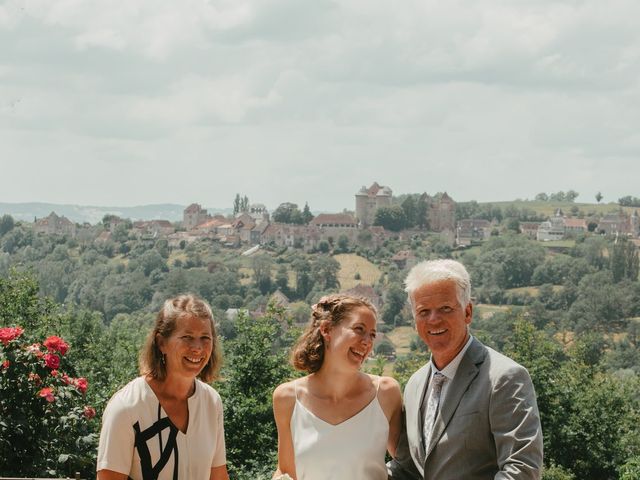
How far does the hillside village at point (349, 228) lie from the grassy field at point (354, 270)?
736 cm

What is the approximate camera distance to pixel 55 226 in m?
113

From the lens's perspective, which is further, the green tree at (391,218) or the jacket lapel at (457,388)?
the green tree at (391,218)

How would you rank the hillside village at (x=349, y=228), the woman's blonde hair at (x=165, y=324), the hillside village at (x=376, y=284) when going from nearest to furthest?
1. the woman's blonde hair at (x=165, y=324)
2. the hillside village at (x=376, y=284)
3. the hillside village at (x=349, y=228)

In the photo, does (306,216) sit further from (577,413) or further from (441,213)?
(577,413)

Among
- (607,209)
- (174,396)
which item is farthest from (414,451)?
(607,209)

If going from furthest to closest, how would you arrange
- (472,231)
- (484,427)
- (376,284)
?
(472,231)
(376,284)
(484,427)

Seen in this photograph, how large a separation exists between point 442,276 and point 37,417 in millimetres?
3015

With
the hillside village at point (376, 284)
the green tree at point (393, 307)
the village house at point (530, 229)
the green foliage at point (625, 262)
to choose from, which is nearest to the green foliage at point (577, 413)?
the hillside village at point (376, 284)

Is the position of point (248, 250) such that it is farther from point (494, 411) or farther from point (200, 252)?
point (494, 411)

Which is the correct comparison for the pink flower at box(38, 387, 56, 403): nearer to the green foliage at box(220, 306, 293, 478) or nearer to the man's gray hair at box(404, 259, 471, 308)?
the man's gray hair at box(404, 259, 471, 308)

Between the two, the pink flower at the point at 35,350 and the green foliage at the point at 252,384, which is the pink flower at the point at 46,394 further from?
the green foliage at the point at 252,384

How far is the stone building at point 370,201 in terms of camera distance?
13112 cm

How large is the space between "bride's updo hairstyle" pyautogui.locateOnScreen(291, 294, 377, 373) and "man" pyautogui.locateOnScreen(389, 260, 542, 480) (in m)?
0.23

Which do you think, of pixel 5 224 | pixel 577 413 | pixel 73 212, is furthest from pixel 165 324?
pixel 73 212
